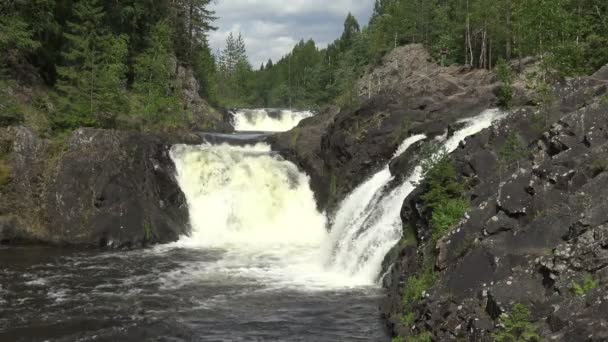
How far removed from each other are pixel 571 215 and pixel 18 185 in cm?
2233

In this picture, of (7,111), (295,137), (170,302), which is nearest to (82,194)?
(7,111)

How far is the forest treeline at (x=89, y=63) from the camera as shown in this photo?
28.7 m

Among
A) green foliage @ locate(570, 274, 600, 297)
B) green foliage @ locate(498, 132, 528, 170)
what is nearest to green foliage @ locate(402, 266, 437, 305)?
green foliage @ locate(498, 132, 528, 170)

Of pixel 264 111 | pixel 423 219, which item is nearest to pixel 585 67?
pixel 423 219

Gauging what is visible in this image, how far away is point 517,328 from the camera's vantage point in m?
8.98

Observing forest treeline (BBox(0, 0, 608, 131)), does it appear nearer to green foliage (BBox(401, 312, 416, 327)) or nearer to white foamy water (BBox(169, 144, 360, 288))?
white foamy water (BBox(169, 144, 360, 288))

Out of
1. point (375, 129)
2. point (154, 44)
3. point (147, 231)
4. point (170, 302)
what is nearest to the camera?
point (170, 302)

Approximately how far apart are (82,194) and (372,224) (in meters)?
13.3

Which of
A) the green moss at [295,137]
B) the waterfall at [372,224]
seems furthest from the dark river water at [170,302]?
the green moss at [295,137]

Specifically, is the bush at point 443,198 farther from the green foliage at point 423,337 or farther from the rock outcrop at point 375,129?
the rock outcrop at point 375,129

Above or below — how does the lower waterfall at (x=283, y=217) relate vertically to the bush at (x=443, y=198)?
below

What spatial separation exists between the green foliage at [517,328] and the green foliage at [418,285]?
3.13 m

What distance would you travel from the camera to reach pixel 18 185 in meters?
24.1

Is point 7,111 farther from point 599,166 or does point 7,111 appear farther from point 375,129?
point 599,166
